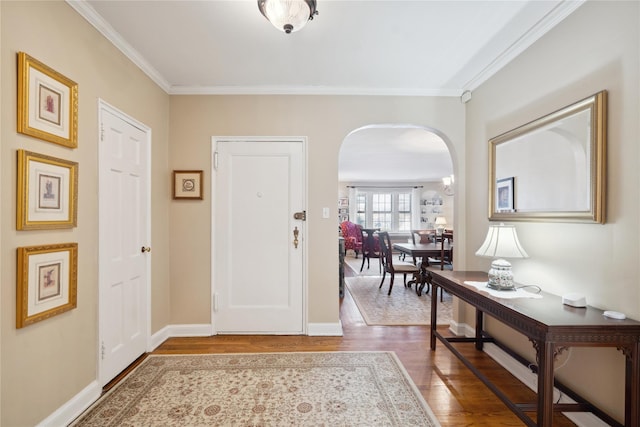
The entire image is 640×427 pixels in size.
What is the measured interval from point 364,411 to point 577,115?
219 centimetres

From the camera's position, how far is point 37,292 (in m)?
1.49

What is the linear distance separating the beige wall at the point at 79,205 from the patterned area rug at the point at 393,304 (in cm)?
260

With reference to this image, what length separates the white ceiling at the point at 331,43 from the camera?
71.2 inches

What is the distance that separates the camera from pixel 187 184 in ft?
9.52

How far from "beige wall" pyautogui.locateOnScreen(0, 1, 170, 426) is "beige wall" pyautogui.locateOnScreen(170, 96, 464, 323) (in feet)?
2.13

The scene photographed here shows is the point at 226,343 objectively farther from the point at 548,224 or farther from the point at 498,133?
the point at 498,133

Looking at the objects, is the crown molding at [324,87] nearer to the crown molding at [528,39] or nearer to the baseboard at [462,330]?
the crown molding at [528,39]

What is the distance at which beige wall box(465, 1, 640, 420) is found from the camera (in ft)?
4.69

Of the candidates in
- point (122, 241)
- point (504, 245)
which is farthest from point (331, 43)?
point (122, 241)

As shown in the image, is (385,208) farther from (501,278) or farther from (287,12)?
(287,12)

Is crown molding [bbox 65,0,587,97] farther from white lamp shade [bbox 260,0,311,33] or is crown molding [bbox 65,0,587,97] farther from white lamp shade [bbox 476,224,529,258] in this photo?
white lamp shade [bbox 476,224,529,258]

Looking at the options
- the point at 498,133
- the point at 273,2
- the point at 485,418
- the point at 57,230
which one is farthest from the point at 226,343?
the point at 498,133

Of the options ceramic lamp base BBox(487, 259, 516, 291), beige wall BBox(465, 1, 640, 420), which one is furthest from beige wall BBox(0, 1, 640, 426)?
ceramic lamp base BBox(487, 259, 516, 291)

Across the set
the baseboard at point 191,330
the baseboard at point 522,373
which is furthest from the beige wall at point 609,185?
the baseboard at point 191,330
